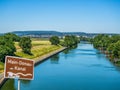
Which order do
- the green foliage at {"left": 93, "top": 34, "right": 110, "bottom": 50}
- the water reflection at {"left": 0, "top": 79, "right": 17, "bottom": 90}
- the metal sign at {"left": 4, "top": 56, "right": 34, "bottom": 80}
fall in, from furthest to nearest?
1. the green foliage at {"left": 93, "top": 34, "right": 110, "bottom": 50}
2. the water reflection at {"left": 0, "top": 79, "right": 17, "bottom": 90}
3. the metal sign at {"left": 4, "top": 56, "right": 34, "bottom": 80}

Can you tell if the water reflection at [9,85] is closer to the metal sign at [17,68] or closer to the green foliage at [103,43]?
the metal sign at [17,68]

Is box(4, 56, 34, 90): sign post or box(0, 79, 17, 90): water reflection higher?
box(4, 56, 34, 90): sign post

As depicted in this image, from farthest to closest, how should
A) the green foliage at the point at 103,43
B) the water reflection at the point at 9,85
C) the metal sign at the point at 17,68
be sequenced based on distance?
the green foliage at the point at 103,43, the water reflection at the point at 9,85, the metal sign at the point at 17,68

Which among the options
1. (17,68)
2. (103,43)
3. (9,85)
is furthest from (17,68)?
(103,43)

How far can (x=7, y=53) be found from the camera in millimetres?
41969

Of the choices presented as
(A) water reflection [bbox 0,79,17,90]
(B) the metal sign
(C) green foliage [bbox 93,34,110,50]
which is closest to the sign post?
(B) the metal sign

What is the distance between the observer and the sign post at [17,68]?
5785 millimetres

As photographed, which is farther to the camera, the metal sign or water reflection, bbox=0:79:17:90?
water reflection, bbox=0:79:17:90

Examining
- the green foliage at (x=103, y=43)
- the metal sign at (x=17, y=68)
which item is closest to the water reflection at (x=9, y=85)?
the metal sign at (x=17, y=68)

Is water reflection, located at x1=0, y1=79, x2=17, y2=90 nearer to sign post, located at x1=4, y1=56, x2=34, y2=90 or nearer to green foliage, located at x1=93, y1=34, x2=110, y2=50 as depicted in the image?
sign post, located at x1=4, y1=56, x2=34, y2=90

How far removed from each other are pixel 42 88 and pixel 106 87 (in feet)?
24.9

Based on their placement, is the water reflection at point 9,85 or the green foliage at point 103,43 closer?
the water reflection at point 9,85

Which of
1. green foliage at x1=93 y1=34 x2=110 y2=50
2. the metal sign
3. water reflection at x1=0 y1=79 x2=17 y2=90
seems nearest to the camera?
the metal sign

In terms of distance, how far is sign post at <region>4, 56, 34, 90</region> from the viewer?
5.79 metres
